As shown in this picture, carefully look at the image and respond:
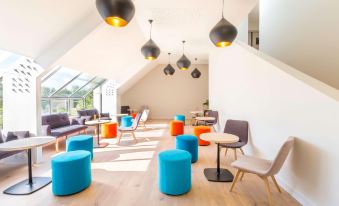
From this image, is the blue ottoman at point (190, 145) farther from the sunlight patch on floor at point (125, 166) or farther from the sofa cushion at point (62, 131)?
the sofa cushion at point (62, 131)

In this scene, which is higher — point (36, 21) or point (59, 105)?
point (36, 21)

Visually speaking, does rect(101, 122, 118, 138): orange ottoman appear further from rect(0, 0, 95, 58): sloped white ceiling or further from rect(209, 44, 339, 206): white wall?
rect(209, 44, 339, 206): white wall

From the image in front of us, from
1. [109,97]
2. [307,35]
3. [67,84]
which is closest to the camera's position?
[307,35]

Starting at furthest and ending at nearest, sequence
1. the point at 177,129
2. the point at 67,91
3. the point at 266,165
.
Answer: the point at 67,91 < the point at 177,129 < the point at 266,165

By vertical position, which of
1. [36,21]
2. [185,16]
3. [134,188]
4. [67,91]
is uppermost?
[185,16]

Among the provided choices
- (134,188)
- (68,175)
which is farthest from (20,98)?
(134,188)

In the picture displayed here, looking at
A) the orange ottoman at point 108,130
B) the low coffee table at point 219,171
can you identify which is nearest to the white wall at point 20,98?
the orange ottoman at point 108,130

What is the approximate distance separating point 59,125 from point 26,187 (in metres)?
3.65

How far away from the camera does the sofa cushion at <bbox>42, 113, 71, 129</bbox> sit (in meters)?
5.71

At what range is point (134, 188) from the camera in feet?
9.41

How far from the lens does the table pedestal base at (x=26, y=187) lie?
2748mm

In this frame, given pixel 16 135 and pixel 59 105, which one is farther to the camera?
pixel 59 105

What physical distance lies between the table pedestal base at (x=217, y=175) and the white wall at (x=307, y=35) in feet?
9.53

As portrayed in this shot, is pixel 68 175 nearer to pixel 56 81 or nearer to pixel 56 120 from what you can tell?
pixel 56 120
